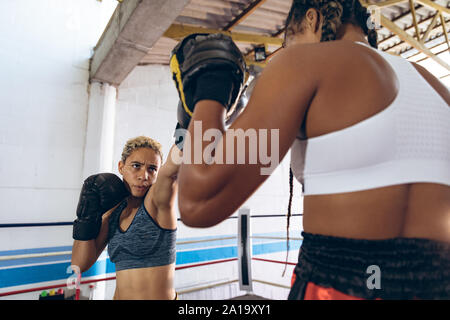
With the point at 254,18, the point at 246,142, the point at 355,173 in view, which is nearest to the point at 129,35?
the point at 254,18

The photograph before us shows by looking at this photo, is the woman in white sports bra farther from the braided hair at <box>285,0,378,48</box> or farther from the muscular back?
the braided hair at <box>285,0,378,48</box>

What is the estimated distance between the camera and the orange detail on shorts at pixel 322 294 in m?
0.53

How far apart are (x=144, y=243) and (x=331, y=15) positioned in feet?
5.17

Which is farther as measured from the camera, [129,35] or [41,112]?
[41,112]

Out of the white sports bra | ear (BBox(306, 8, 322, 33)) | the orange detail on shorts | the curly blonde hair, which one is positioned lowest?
the orange detail on shorts

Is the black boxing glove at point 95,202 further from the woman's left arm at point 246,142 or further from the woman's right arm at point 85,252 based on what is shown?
the woman's left arm at point 246,142

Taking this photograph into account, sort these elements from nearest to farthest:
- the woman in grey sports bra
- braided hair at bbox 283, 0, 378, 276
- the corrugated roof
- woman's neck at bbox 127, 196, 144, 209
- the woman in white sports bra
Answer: the woman in white sports bra → braided hair at bbox 283, 0, 378, 276 → the woman in grey sports bra → woman's neck at bbox 127, 196, 144, 209 → the corrugated roof

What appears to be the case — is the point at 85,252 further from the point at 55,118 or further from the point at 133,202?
the point at 55,118

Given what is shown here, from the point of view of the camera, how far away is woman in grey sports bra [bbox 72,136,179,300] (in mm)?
1663

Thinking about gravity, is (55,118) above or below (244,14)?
below

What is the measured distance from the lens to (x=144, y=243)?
1696mm

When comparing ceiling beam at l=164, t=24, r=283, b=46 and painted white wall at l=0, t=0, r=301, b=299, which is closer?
painted white wall at l=0, t=0, r=301, b=299

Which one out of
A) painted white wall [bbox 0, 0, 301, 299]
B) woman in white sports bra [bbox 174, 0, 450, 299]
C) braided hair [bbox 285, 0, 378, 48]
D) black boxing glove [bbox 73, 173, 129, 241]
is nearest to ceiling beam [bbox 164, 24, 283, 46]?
painted white wall [bbox 0, 0, 301, 299]
